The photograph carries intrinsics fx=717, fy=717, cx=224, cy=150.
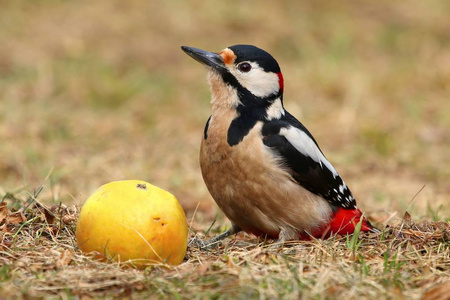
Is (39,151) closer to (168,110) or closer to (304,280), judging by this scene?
(168,110)

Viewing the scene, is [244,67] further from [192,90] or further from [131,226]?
[192,90]

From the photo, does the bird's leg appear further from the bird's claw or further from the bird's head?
the bird's head

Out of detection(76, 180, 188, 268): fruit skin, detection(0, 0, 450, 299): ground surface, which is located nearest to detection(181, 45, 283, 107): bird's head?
detection(0, 0, 450, 299): ground surface

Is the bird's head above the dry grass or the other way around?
above

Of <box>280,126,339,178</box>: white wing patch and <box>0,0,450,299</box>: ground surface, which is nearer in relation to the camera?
<box>0,0,450,299</box>: ground surface

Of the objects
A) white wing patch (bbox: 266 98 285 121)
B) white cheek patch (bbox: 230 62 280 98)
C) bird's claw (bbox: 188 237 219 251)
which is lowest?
bird's claw (bbox: 188 237 219 251)

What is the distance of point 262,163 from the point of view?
4020mm

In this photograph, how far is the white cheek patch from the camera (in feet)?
14.2

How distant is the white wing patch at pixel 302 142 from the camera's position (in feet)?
13.8

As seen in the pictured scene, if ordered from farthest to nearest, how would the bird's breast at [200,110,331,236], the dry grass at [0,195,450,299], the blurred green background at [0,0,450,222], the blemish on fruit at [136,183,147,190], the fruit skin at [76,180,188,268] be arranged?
the blurred green background at [0,0,450,222] < the bird's breast at [200,110,331,236] < the blemish on fruit at [136,183,147,190] < the fruit skin at [76,180,188,268] < the dry grass at [0,195,450,299]

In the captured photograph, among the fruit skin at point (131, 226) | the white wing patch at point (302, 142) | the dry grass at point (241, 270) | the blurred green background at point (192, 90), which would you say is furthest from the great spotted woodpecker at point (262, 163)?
the blurred green background at point (192, 90)

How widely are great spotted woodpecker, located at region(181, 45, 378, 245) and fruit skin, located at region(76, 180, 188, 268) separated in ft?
1.93

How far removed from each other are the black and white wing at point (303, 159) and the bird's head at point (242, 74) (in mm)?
195

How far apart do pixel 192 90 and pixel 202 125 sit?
1.17 m
